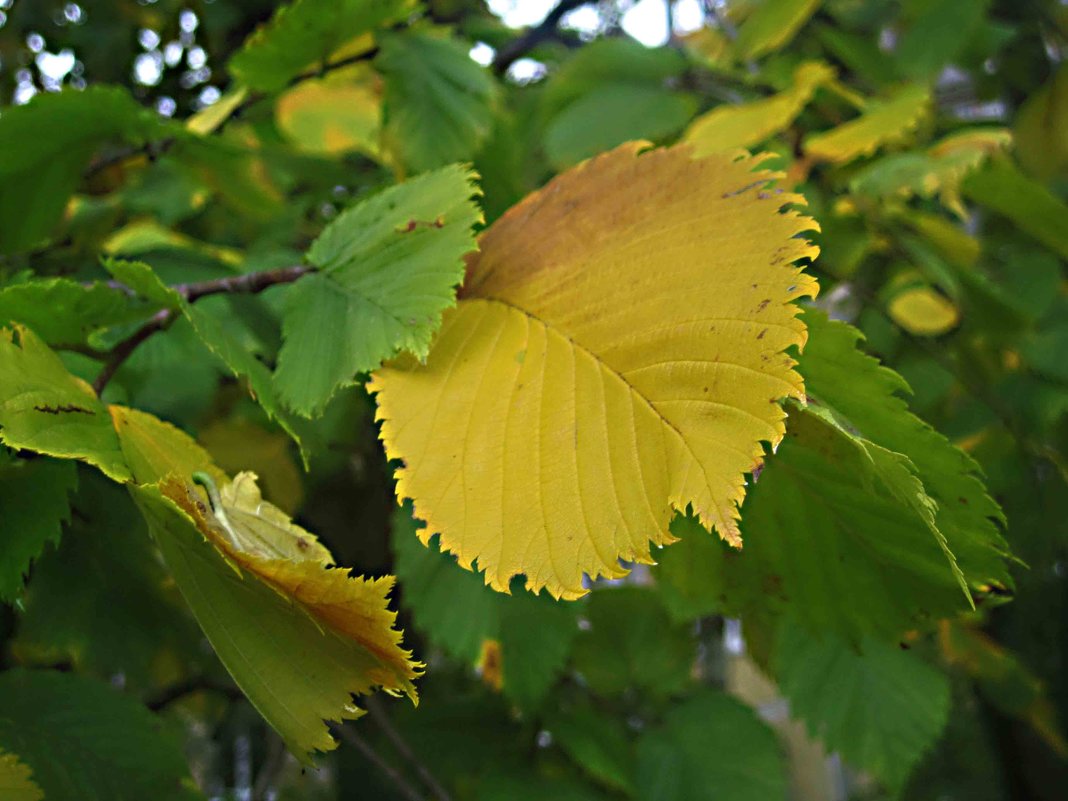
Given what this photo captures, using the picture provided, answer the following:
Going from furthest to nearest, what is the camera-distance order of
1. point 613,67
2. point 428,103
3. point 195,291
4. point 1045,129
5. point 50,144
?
point 1045,129 → point 613,67 → point 428,103 → point 50,144 → point 195,291

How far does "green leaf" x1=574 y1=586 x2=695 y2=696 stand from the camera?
0.69 meters

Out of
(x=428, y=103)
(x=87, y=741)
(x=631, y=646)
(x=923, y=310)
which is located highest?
(x=428, y=103)

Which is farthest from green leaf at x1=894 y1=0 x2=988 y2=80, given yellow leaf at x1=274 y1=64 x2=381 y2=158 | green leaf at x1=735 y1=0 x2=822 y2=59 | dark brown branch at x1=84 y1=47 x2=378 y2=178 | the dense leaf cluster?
dark brown branch at x1=84 y1=47 x2=378 y2=178

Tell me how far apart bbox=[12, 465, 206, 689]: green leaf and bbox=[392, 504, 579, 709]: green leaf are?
123 millimetres

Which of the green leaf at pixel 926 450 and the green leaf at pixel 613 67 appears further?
the green leaf at pixel 613 67

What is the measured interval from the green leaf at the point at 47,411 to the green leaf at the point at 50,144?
0.18m

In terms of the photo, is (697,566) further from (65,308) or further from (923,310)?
(923,310)

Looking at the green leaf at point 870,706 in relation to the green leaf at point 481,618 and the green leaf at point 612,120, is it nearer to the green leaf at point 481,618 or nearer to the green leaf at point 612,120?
the green leaf at point 481,618

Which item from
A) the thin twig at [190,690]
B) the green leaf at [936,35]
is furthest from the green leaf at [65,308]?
the green leaf at [936,35]

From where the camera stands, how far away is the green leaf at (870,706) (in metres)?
0.57

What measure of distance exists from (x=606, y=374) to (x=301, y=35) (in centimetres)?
27

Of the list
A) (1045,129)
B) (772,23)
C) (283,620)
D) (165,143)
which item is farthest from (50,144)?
(1045,129)

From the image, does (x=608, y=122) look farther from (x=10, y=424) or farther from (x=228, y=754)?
(x=228, y=754)

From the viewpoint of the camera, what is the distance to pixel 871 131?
21.9 inches
